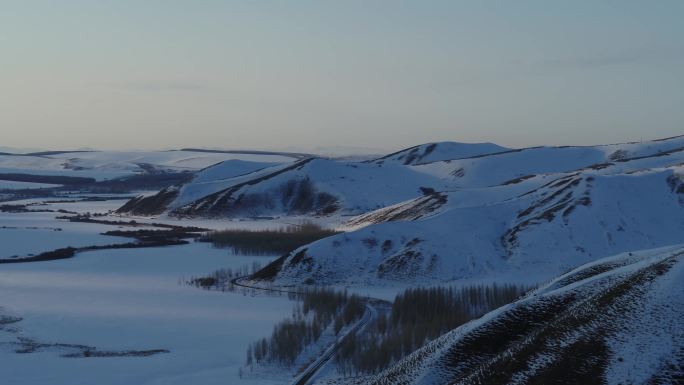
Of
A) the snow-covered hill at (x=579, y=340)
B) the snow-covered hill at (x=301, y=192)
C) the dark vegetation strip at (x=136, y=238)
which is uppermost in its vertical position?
the snow-covered hill at (x=301, y=192)

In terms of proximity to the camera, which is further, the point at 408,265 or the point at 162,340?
the point at 408,265

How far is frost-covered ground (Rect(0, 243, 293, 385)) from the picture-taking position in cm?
2344

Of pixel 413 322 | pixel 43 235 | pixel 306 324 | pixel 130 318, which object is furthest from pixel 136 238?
pixel 413 322

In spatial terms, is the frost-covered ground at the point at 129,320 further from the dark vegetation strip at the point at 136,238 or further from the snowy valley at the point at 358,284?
the dark vegetation strip at the point at 136,238

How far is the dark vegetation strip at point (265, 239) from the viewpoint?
58.9 metres

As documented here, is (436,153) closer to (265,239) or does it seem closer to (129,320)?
(265,239)

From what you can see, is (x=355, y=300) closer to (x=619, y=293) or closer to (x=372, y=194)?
(x=619, y=293)

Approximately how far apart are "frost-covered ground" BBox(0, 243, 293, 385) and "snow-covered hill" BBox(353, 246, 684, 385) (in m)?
7.17

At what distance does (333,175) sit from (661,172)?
48.9 meters

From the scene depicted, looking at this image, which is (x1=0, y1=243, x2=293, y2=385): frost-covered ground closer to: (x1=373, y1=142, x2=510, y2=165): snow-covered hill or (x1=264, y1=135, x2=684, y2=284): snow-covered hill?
(x1=264, y1=135, x2=684, y2=284): snow-covered hill

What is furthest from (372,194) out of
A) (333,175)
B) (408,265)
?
(408,265)

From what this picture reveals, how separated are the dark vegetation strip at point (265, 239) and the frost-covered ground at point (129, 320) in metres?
7.99

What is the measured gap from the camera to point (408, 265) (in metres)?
47.2

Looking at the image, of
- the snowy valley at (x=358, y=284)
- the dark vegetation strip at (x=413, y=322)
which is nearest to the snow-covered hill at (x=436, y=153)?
the snowy valley at (x=358, y=284)
